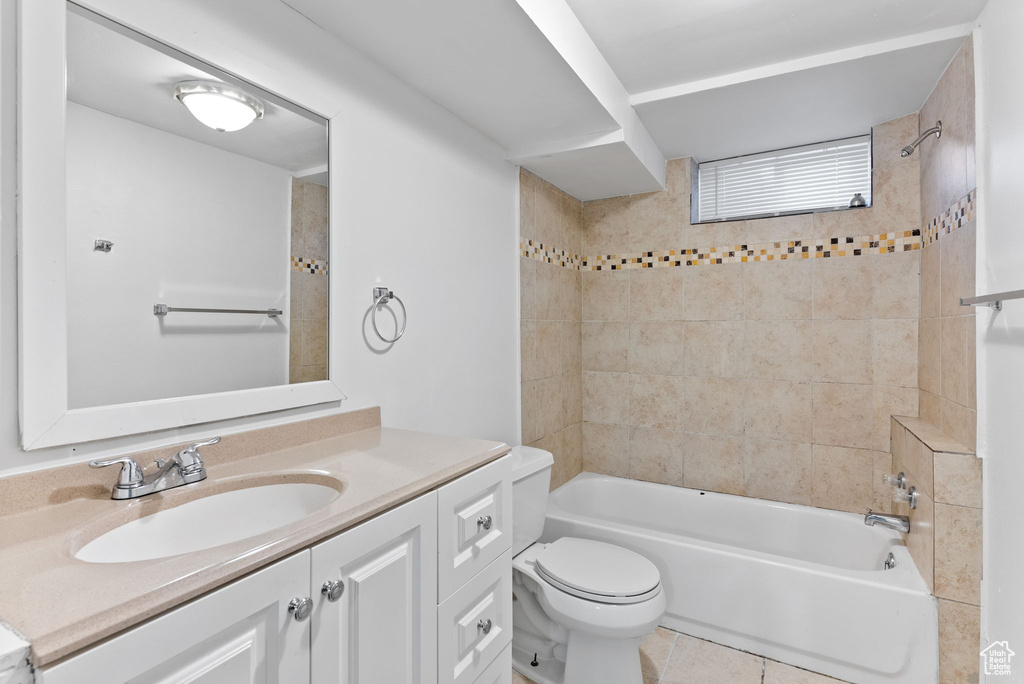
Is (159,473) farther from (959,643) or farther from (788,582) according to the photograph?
(959,643)

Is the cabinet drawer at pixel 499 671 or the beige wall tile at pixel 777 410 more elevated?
the beige wall tile at pixel 777 410

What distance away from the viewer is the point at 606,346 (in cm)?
303

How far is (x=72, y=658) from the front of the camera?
534mm

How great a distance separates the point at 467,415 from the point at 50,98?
5.09 feet

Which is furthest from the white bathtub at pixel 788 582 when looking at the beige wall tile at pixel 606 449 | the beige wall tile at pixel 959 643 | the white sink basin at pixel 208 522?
the white sink basin at pixel 208 522

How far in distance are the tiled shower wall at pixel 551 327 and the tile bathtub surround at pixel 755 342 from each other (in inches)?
4.2

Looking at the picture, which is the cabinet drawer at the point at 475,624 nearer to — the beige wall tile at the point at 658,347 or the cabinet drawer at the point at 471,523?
the cabinet drawer at the point at 471,523

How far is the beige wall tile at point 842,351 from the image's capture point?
2398mm

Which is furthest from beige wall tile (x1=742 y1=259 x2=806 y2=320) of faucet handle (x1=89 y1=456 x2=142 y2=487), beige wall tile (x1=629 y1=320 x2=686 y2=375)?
faucet handle (x1=89 y1=456 x2=142 y2=487)

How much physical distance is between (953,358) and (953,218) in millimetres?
523

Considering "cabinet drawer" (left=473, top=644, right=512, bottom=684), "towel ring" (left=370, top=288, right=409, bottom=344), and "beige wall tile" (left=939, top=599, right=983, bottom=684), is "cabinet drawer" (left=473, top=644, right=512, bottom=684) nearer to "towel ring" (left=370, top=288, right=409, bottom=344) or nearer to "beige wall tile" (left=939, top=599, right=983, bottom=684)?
"towel ring" (left=370, top=288, right=409, bottom=344)

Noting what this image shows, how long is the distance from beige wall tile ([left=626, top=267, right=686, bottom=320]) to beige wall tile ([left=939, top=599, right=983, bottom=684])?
1.64 m

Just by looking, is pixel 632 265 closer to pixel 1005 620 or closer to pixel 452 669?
pixel 1005 620

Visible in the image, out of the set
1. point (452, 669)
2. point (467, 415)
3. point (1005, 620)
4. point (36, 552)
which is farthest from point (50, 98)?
point (1005, 620)
